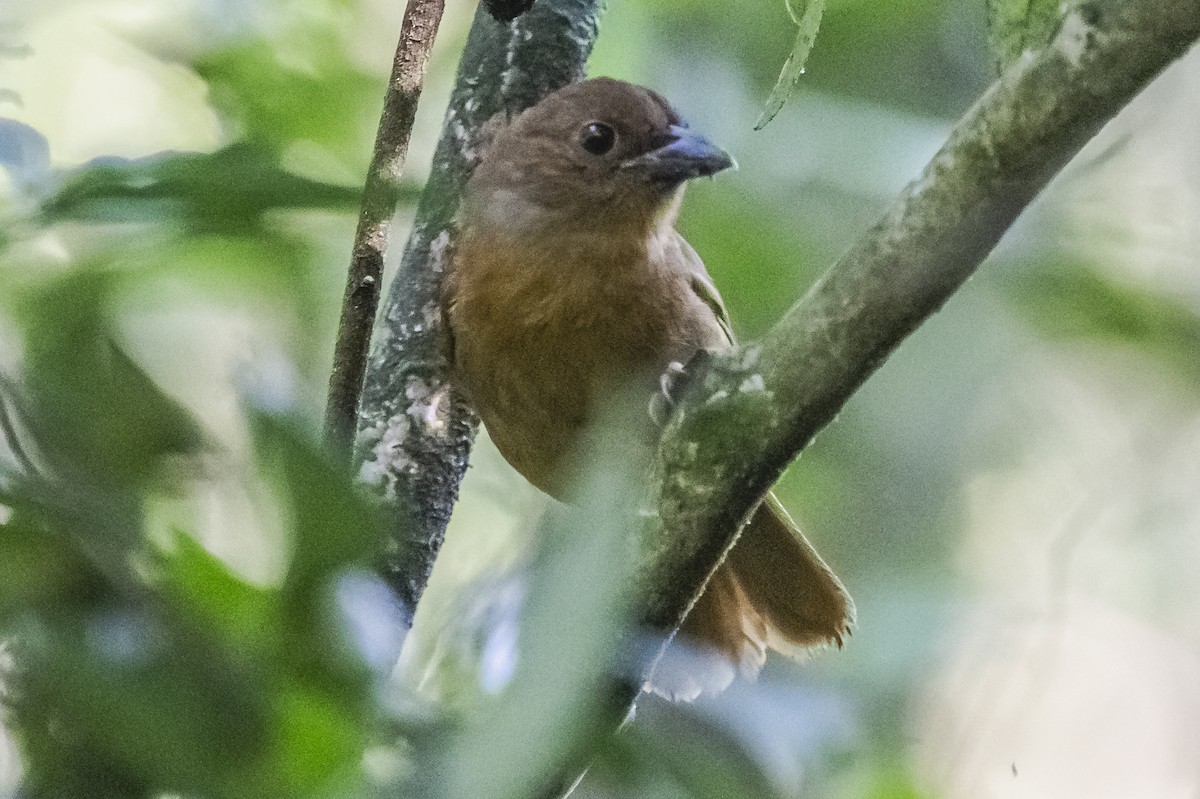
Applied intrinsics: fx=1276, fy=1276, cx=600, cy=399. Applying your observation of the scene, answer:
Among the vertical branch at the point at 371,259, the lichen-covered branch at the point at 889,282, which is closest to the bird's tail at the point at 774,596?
the vertical branch at the point at 371,259

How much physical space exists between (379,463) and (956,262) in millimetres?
987

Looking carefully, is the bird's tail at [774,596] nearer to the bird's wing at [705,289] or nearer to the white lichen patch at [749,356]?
the bird's wing at [705,289]

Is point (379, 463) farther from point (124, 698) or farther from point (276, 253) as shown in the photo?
point (124, 698)

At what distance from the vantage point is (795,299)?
5.41 ft

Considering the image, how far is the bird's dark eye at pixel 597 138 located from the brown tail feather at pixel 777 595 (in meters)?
0.67

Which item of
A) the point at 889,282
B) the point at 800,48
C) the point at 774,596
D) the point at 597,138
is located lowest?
the point at 774,596

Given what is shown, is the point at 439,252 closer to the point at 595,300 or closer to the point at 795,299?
the point at 595,300

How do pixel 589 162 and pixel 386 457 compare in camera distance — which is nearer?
pixel 386 457

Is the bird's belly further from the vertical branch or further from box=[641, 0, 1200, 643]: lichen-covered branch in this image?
box=[641, 0, 1200, 643]: lichen-covered branch

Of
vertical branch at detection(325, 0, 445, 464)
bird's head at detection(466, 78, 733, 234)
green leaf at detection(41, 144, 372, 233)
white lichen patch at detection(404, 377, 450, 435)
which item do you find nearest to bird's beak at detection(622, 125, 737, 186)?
bird's head at detection(466, 78, 733, 234)

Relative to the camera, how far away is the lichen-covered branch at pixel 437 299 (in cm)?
169

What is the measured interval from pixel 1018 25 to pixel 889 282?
0.62 feet

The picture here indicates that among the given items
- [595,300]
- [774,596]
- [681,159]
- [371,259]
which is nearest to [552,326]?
[595,300]

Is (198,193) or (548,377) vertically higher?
(198,193)
